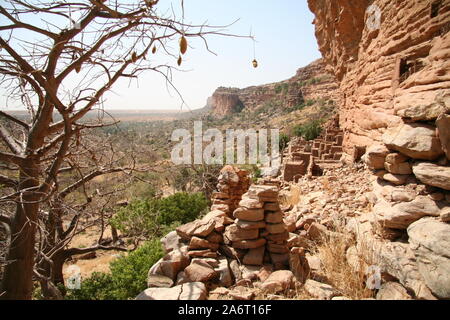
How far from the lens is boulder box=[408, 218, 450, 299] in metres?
2.00

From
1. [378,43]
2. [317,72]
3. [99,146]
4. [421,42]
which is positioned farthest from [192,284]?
[317,72]

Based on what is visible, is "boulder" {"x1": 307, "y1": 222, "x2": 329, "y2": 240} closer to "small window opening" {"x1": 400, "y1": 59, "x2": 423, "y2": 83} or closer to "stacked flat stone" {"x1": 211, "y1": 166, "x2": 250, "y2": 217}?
"stacked flat stone" {"x1": 211, "y1": 166, "x2": 250, "y2": 217}

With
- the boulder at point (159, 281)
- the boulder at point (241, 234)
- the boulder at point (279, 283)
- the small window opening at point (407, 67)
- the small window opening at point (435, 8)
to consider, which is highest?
the small window opening at point (435, 8)

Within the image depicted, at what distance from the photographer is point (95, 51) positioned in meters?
2.34

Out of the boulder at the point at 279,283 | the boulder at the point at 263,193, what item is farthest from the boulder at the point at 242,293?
the boulder at the point at 263,193

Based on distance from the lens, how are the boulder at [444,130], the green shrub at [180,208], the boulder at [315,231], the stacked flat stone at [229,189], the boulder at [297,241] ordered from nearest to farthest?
the boulder at [444,130], the boulder at [297,241], the boulder at [315,231], the stacked flat stone at [229,189], the green shrub at [180,208]

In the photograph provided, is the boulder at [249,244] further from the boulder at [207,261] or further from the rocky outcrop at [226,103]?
the rocky outcrop at [226,103]

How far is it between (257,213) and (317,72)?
5205 centimetres

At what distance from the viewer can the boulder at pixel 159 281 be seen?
299cm

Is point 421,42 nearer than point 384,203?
No

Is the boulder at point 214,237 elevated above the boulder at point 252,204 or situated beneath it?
situated beneath

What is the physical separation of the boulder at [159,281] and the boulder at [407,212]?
8.52 feet
